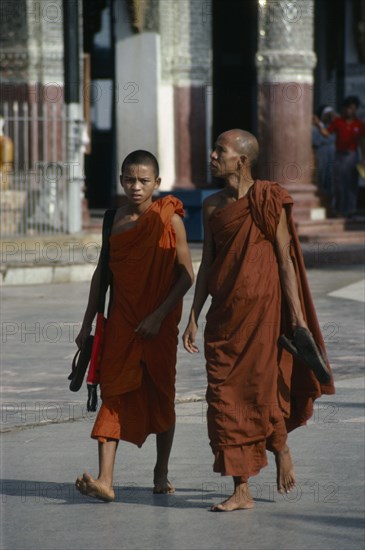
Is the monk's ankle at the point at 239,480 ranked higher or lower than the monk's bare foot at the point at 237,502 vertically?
higher

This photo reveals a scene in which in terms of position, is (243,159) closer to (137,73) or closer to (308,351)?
(308,351)

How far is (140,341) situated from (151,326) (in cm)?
11

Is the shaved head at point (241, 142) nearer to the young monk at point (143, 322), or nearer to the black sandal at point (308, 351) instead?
the young monk at point (143, 322)

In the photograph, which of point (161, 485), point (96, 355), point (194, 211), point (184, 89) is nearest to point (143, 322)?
point (96, 355)

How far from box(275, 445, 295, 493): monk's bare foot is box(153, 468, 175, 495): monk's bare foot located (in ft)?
1.62

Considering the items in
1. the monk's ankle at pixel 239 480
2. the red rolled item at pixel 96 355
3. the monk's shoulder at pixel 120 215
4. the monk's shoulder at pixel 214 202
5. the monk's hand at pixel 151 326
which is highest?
the monk's shoulder at pixel 214 202

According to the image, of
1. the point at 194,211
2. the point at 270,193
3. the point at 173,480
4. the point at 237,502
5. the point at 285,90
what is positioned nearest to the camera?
the point at 237,502

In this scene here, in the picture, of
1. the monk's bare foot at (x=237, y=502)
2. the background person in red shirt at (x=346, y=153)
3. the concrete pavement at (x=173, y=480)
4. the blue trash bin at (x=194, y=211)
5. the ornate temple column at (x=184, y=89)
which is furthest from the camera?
the ornate temple column at (x=184, y=89)

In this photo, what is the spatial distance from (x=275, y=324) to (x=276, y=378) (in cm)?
23

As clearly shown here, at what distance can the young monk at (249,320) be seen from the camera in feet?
20.1

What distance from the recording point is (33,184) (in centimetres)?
1797

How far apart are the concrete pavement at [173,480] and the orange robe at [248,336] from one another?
0.31 m

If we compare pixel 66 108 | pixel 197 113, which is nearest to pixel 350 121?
pixel 197 113

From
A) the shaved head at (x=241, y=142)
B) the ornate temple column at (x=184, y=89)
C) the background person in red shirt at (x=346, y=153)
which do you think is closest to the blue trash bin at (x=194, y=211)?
the ornate temple column at (x=184, y=89)
